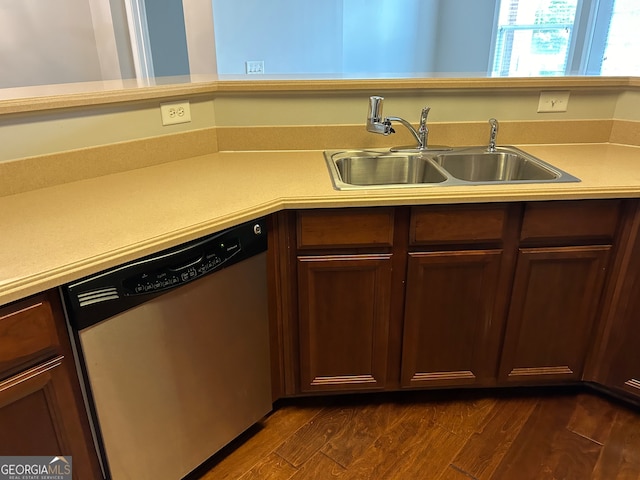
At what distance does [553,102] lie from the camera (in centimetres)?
198

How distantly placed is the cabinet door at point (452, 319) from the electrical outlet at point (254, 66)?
6.93 ft

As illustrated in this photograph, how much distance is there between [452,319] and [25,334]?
1286mm

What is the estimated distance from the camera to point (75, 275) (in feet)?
3.30

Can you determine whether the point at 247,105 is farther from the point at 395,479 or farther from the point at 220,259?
the point at 395,479

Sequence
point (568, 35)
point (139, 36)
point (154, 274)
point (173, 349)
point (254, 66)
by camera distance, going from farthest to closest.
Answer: point (568, 35) → point (254, 66) → point (139, 36) → point (173, 349) → point (154, 274)

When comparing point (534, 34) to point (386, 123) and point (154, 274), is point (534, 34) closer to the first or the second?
point (386, 123)

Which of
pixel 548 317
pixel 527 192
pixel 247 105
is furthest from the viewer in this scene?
pixel 247 105

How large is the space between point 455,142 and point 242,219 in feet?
3.70

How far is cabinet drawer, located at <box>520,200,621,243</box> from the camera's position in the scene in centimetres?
150

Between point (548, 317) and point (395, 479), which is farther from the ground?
point (548, 317)

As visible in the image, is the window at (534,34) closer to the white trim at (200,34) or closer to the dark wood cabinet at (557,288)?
the white trim at (200,34)

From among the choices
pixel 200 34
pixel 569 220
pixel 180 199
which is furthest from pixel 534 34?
pixel 180 199

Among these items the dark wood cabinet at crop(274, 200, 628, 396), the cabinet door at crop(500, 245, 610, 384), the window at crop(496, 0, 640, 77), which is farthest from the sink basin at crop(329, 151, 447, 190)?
the window at crop(496, 0, 640, 77)

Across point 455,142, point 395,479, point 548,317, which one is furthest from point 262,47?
point 395,479
